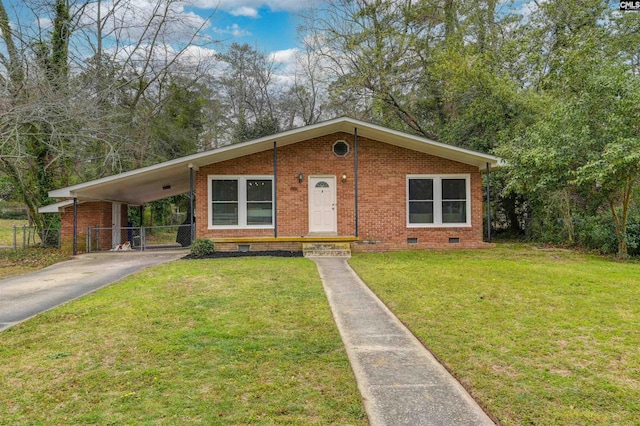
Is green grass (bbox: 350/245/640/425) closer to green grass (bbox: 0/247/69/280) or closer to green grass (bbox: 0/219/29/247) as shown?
green grass (bbox: 0/247/69/280)

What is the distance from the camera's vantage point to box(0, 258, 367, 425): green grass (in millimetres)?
2693

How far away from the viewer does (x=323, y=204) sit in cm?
1299

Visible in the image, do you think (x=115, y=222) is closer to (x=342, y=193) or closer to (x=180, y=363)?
(x=342, y=193)

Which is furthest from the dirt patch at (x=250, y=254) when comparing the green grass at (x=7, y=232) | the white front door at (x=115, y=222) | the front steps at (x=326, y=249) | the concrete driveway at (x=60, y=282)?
the green grass at (x=7, y=232)

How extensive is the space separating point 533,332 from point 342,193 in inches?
356

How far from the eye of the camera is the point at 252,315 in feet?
16.5

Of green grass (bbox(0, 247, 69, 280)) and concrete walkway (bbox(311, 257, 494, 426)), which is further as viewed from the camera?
green grass (bbox(0, 247, 69, 280))

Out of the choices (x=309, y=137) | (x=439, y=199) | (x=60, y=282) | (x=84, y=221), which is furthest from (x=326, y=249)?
(x=84, y=221)

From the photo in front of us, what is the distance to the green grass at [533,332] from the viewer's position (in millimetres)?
2814

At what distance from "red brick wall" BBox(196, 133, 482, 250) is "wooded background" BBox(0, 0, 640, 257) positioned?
106 inches

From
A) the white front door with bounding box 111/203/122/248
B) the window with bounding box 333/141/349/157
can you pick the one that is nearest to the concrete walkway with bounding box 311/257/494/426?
the window with bounding box 333/141/349/157

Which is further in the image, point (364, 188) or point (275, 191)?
point (364, 188)

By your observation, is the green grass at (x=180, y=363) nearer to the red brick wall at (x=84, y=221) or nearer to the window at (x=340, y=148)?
the window at (x=340, y=148)

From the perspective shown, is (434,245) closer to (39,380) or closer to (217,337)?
(217,337)
